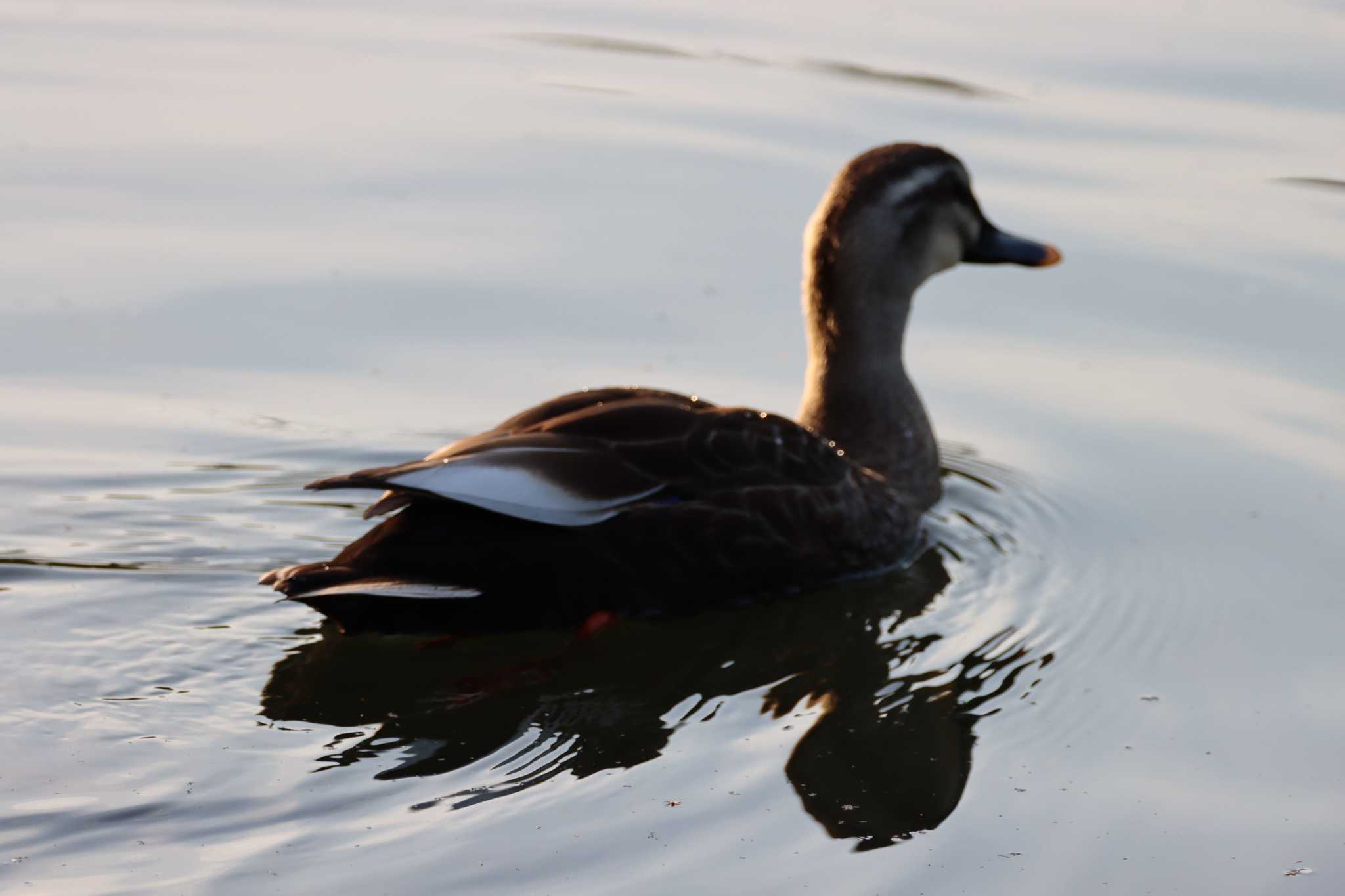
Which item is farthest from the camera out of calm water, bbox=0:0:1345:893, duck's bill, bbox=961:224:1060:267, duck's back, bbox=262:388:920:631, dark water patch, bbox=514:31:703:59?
dark water patch, bbox=514:31:703:59

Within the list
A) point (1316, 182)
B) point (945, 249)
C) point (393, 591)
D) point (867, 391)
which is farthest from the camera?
point (1316, 182)

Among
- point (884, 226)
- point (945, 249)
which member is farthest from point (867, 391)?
point (945, 249)

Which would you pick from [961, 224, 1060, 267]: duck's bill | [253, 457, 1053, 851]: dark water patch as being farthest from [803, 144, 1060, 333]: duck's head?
[253, 457, 1053, 851]: dark water patch

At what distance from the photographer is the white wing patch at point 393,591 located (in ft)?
18.1

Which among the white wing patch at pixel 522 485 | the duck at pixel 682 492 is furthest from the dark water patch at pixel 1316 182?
the white wing patch at pixel 522 485

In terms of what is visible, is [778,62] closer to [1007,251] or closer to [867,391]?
[1007,251]

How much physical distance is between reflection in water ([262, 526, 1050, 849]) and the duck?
4.9 inches

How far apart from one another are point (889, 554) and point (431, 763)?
2.23m

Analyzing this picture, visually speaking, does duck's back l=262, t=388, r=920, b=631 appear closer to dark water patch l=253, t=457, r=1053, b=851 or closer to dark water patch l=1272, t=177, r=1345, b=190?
dark water patch l=253, t=457, r=1053, b=851

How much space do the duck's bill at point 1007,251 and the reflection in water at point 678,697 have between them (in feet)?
6.63

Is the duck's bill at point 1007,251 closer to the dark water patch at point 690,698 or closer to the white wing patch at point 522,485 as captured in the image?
the dark water patch at point 690,698

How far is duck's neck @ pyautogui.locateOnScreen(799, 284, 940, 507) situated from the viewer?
23.8ft

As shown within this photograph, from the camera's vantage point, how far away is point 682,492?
621 centimetres

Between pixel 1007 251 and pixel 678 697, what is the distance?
3082 mm
